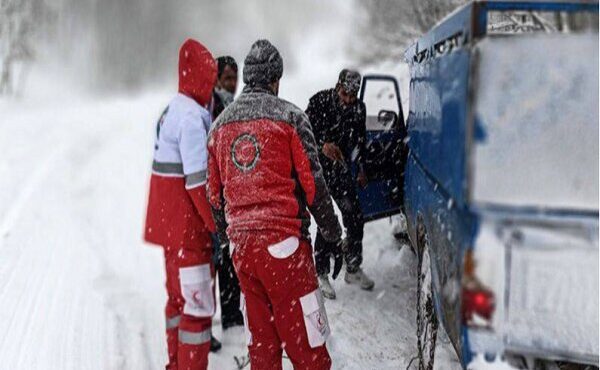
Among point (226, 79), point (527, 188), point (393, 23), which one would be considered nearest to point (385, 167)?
point (226, 79)

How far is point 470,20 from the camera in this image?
2.38 metres

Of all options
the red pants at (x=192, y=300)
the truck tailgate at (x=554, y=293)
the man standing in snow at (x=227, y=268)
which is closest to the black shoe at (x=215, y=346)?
the man standing in snow at (x=227, y=268)

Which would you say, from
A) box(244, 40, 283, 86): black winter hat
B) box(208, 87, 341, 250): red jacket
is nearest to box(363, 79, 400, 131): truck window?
box(244, 40, 283, 86): black winter hat

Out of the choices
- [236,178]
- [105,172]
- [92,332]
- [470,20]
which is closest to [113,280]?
[92,332]

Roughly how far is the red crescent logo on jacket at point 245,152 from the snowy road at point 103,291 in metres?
1.84

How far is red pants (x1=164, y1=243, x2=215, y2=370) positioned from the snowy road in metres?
0.62

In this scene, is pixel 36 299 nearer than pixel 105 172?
Yes

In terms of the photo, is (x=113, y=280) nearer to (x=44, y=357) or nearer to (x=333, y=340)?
(x=44, y=357)

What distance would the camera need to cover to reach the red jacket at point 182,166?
3.80 m

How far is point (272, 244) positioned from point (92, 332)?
99.0 inches

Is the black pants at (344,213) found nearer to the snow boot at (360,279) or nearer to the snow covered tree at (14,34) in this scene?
the snow boot at (360,279)

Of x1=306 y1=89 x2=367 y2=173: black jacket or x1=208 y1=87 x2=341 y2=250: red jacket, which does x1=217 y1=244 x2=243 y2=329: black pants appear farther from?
x1=208 y1=87 x2=341 y2=250: red jacket

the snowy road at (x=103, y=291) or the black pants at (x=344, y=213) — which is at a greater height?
the black pants at (x=344, y=213)

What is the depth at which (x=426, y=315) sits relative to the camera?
12.5ft
